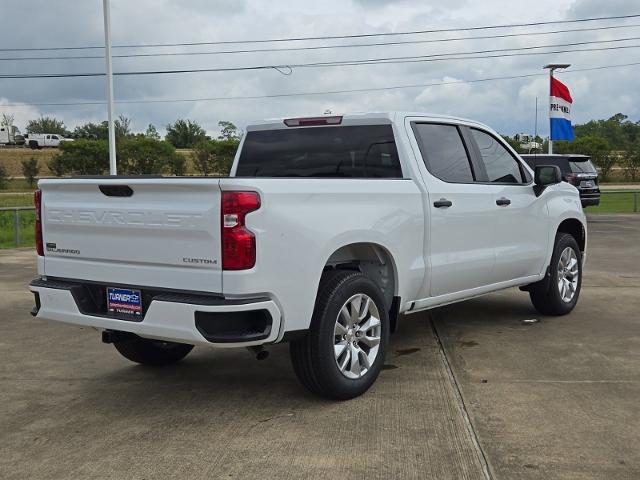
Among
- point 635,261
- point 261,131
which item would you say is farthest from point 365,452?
point 635,261

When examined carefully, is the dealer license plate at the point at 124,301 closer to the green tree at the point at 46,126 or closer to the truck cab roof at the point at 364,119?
the truck cab roof at the point at 364,119

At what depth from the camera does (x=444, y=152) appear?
593cm

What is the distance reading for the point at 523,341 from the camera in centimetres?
639

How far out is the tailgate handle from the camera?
4355 mm

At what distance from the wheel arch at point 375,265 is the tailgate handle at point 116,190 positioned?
53.9 inches

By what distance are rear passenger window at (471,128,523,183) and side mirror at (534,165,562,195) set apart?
17 centimetres

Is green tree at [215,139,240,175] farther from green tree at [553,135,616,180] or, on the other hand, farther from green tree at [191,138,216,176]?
green tree at [553,135,616,180]

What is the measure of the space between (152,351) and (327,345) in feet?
6.00

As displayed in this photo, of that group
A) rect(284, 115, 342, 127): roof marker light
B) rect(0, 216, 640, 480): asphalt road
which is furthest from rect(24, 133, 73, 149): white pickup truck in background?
rect(284, 115, 342, 127): roof marker light

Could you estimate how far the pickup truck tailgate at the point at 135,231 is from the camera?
13.2 feet

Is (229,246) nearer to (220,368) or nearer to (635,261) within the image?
(220,368)

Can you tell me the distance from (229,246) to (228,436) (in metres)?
1.13

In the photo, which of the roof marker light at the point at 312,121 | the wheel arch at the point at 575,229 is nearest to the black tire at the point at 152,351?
the roof marker light at the point at 312,121

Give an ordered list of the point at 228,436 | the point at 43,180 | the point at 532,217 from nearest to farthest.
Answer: the point at 228,436, the point at 43,180, the point at 532,217
